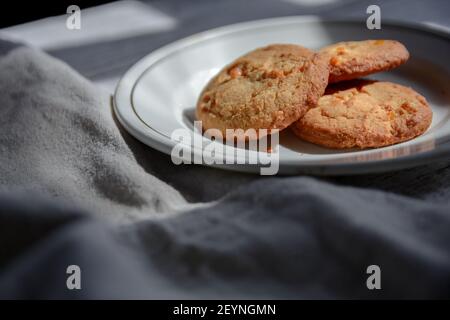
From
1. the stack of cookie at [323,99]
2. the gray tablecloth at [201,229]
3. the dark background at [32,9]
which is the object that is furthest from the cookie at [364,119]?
the dark background at [32,9]

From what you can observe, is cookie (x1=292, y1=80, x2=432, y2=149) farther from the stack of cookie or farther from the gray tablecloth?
the gray tablecloth

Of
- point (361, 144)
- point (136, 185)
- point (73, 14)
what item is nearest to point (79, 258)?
point (136, 185)

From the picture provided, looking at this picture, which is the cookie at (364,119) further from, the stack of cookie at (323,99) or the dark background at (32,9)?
the dark background at (32,9)

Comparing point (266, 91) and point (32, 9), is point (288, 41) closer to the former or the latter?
point (266, 91)

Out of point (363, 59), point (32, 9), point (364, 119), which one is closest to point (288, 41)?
point (363, 59)

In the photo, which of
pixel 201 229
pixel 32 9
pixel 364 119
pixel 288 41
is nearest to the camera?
pixel 201 229
